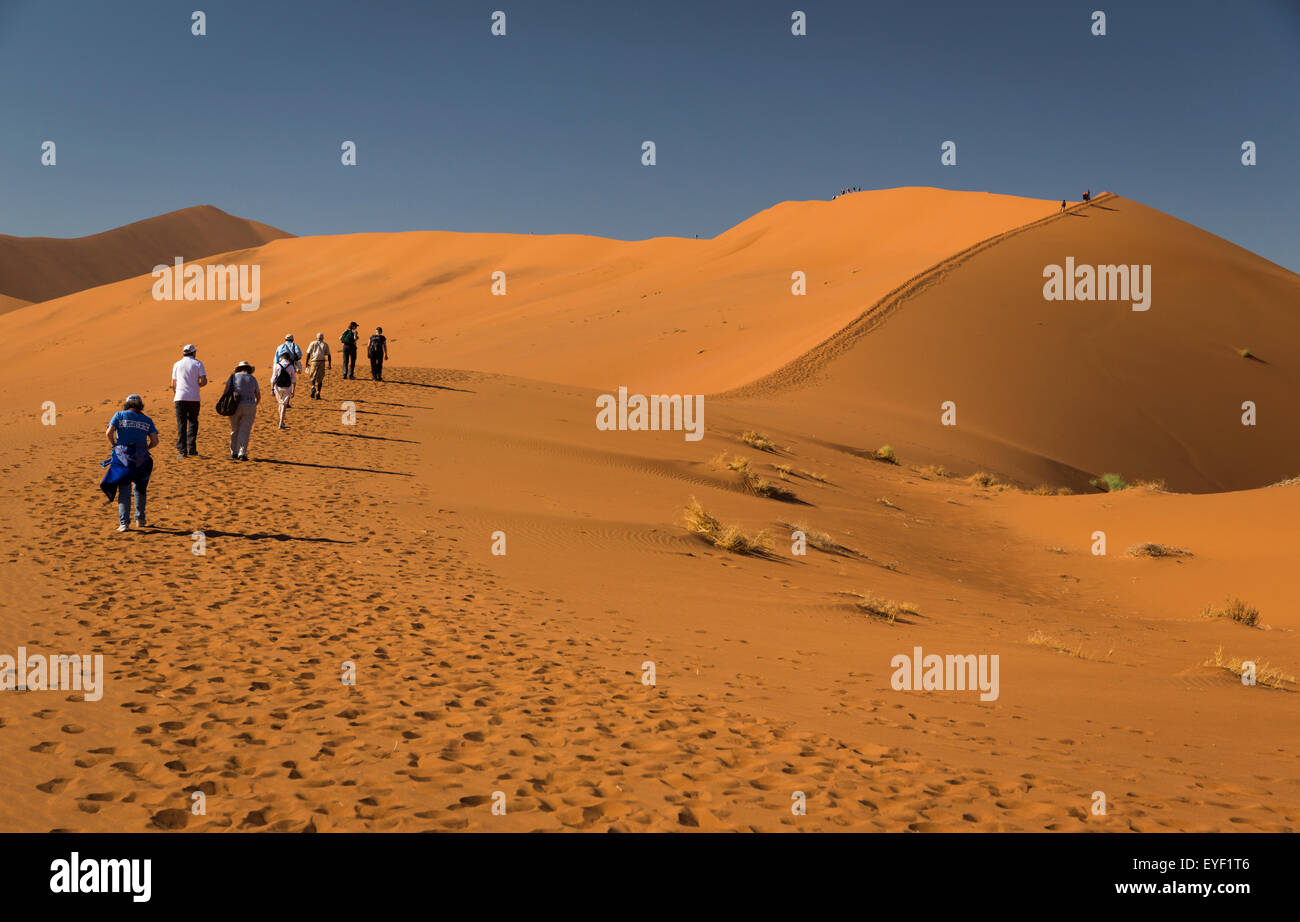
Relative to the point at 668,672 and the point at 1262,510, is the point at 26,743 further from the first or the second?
the point at 1262,510

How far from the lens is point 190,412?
14.7 m

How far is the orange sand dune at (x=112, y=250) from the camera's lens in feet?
360

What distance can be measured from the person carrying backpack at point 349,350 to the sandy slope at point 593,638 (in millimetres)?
1260

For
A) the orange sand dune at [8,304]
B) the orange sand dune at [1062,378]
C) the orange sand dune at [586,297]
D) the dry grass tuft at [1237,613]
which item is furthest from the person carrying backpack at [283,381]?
the orange sand dune at [8,304]

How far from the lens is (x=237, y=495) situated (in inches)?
496

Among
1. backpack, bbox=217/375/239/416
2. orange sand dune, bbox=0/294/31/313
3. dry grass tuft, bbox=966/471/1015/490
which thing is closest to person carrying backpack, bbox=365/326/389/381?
backpack, bbox=217/375/239/416

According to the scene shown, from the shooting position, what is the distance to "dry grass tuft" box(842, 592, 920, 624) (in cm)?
987

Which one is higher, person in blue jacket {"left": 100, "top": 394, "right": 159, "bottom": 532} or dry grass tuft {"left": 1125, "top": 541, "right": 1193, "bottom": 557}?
person in blue jacket {"left": 100, "top": 394, "right": 159, "bottom": 532}

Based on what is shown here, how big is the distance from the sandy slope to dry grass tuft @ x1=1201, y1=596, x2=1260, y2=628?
10.3 inches

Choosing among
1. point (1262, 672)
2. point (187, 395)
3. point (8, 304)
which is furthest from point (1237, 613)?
point (8, 304)

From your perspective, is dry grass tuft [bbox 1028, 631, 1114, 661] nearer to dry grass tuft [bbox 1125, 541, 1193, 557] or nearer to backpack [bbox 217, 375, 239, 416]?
dry grass tuft [bbox 1125, 541, 1193, 557]

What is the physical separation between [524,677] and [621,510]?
25.5ft

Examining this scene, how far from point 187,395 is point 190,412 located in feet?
2.05
